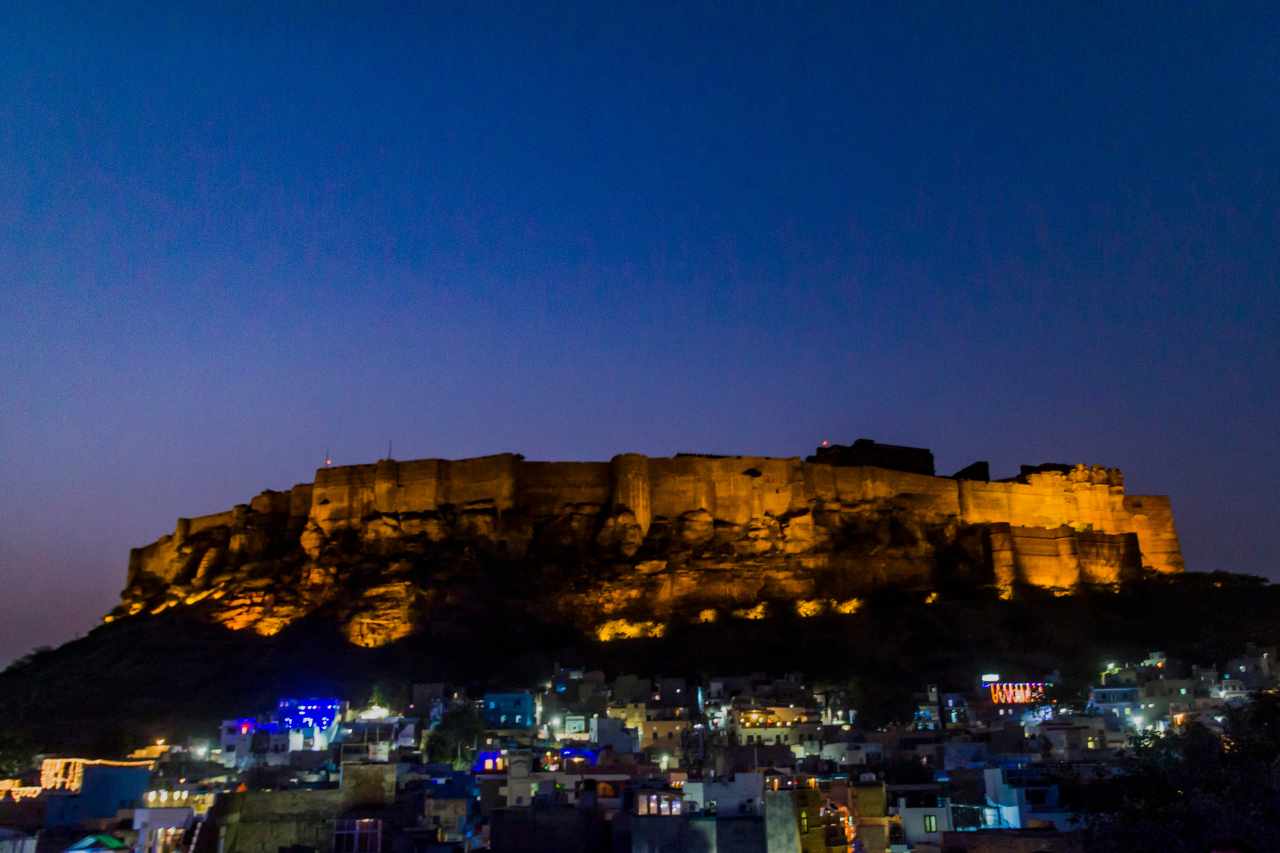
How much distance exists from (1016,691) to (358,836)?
35521mm

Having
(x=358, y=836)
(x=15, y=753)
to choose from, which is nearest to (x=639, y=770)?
(x=358, y=836)

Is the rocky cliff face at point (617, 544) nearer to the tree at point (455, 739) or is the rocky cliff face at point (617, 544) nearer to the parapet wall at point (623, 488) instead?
the parapet wall at point (623, 488)

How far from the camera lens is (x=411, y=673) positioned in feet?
188

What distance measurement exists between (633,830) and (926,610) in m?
47.0

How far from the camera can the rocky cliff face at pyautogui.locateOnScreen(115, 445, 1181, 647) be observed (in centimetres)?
6588

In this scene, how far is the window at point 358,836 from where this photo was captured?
2023cm

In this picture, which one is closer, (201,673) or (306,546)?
(201,673)

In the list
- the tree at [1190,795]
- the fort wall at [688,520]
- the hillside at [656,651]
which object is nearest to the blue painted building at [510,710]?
the hillside at [656,651]

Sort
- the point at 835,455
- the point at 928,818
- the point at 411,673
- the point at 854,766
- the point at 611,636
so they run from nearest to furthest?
the point at 928,818, the point at 854,766, the point at 411,673, the point at 611,636, the point at 835,455

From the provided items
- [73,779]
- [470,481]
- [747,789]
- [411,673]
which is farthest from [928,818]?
[470,481]

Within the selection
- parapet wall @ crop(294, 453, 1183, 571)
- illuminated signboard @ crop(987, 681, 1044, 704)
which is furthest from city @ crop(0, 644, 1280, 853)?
parapet wall @ crop(294, 453, 1183, 571)

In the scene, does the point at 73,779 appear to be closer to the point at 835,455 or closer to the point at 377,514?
the point at 377,514

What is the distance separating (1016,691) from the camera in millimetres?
50375

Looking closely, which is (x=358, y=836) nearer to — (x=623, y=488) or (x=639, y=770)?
(x=639, y=770)
